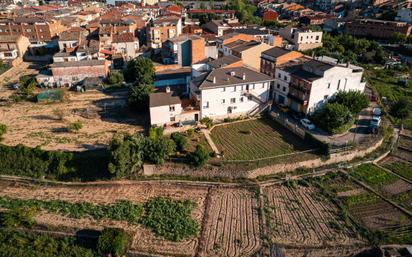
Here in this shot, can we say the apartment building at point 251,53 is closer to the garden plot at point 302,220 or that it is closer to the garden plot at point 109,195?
the garden plot at point 302,220

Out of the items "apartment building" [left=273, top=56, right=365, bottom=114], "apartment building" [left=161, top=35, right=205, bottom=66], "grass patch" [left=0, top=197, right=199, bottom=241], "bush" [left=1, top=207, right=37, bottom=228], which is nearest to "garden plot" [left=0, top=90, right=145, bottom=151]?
"grass patch" [left=0, top=197, right=199, bottom=241]

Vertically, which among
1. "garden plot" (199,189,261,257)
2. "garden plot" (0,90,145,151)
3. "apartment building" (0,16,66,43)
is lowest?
"garden plot" (199,189,261,257)

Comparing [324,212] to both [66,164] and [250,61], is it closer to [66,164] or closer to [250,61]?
[66,164]

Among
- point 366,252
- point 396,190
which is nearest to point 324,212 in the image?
point 366,252

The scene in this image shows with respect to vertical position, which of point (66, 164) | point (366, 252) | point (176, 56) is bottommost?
point (366, 252)

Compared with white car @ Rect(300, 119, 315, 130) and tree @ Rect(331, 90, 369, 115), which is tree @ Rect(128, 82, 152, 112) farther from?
tree @ Rect(331, 90, 369, 115)

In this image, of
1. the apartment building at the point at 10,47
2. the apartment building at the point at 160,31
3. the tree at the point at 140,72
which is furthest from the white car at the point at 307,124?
the apartment building at the point at 10,47
